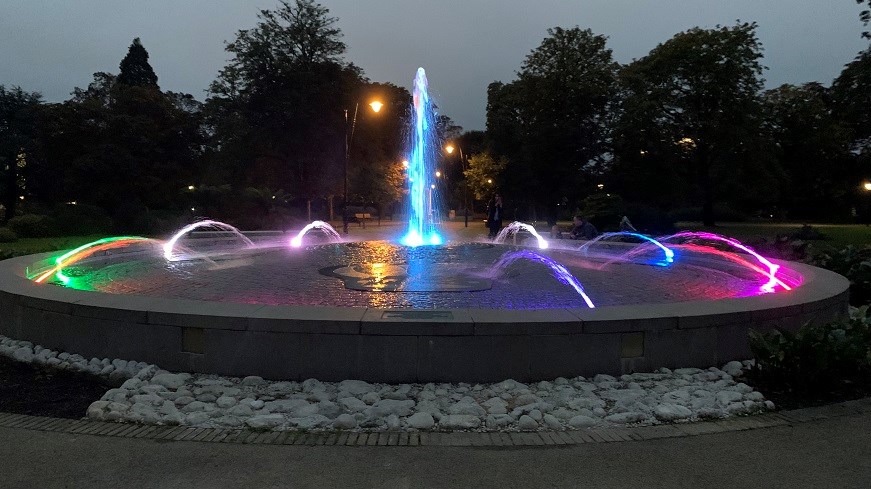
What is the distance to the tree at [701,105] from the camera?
42.3 m

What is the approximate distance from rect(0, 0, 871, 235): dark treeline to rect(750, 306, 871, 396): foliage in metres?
31.4

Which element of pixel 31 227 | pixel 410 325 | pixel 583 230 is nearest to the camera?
pixel 410 325

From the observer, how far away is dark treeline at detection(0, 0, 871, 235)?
4184cm

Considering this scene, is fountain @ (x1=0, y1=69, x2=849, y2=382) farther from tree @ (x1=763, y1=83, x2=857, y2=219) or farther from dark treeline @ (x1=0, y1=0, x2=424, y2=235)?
tree @ (x1=763, y1=83, x2=857, y2=219)

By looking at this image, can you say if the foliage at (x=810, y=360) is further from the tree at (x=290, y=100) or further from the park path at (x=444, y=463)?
the tree at (x=290, y=100)

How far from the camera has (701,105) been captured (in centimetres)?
4406

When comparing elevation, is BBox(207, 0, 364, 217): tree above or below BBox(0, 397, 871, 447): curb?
above

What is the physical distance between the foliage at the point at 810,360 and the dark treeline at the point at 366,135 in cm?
3136

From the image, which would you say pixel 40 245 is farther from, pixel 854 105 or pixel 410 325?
pixel 854 105

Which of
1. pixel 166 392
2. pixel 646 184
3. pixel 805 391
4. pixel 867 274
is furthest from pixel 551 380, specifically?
pixel 646 184


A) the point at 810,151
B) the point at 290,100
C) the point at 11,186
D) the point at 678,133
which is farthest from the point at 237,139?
the point at 810,151

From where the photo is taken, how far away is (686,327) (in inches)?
254

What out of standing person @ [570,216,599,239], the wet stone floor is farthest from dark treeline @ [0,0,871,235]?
the wet stone floor

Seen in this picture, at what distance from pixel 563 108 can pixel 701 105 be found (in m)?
10.8
